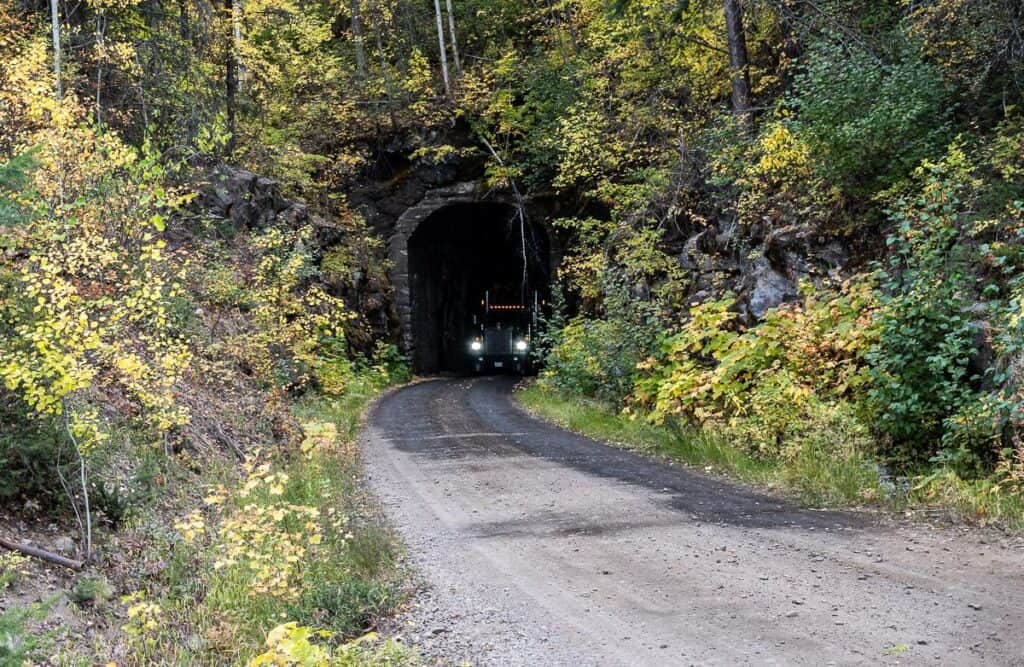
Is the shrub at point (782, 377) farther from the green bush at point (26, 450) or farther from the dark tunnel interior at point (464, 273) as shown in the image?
the dark tunnel interior at point (464, 273)

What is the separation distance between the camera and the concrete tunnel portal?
1299 inches

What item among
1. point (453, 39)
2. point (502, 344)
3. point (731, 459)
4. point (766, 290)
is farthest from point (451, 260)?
point (731, 459)

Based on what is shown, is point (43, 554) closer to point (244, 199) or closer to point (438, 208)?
point (244, 199)

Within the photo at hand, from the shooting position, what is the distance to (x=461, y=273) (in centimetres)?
4244

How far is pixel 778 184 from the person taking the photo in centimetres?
1564

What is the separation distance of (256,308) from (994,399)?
37.8ft

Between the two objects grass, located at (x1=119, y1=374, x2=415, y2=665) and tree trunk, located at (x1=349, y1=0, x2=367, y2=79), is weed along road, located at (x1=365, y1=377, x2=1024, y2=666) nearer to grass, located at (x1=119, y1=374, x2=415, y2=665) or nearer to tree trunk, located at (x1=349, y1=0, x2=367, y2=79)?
grass, located at (x1=119, y1=374, x2=415, y2=665)

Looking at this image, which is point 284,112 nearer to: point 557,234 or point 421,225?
point 421,225

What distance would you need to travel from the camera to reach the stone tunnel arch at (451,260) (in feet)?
107

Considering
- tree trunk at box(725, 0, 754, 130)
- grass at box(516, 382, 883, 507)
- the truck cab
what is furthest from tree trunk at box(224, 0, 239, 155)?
the truck cab

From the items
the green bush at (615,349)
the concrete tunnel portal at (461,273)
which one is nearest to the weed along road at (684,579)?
the green bush at (615,349)

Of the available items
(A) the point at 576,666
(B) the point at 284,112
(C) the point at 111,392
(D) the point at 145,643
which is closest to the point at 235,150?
(B) the point at 284,112

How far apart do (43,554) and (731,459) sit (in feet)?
25.3

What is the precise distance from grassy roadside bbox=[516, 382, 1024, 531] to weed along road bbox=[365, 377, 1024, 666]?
42 cm
